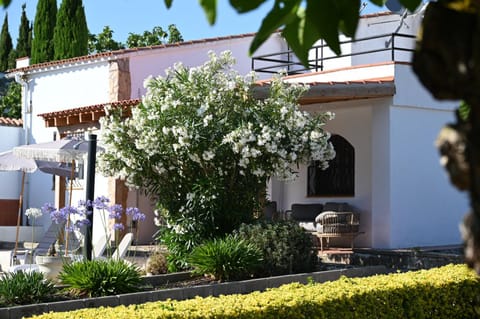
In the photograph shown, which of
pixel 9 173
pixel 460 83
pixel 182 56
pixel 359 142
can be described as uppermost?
pixel 182 56

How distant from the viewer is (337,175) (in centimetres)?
1781

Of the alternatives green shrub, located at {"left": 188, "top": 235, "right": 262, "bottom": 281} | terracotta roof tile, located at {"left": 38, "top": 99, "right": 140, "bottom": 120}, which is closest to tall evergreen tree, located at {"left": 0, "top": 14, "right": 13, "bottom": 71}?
terracotta roof tile, located at {"left": 38, "top": 99, "right": 140, "bottom": 120}

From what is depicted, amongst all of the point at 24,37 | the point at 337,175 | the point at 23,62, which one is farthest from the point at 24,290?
the point at 24,37

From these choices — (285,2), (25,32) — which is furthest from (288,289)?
(25,32)

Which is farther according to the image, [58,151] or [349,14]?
[58,151]

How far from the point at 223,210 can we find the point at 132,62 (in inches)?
376

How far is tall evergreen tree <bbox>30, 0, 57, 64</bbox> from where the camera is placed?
34.7 m

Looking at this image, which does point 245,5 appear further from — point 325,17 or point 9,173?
point 9,173

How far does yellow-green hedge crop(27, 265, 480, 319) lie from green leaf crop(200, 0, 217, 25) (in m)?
5.38

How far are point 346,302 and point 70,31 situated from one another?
2822 cm

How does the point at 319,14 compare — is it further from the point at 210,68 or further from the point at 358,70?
the point at 358,70

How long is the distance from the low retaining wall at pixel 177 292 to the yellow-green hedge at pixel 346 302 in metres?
1.13

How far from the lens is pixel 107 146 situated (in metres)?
13.3

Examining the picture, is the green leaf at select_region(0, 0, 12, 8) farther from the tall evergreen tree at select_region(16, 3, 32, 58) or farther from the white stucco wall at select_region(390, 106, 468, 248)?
the tall evergreen tree at select_region(16, 3, 32, 58)
